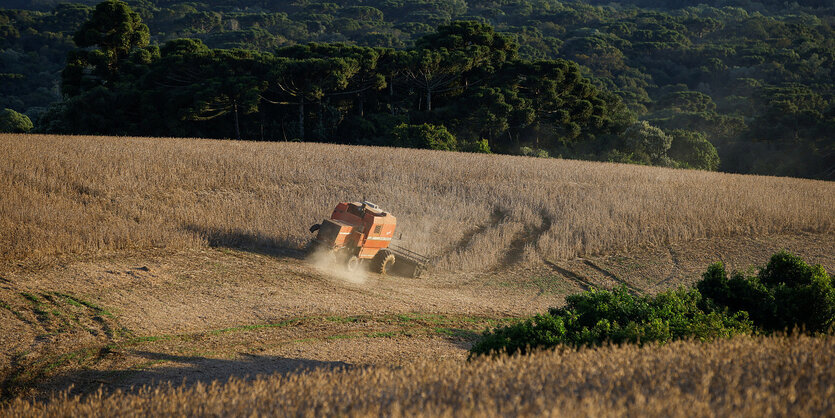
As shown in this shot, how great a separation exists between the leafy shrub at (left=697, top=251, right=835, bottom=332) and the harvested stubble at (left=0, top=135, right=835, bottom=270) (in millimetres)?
9621

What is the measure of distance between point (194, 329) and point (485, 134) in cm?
5109

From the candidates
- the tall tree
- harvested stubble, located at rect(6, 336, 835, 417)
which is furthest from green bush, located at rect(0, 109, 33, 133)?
harvested stubble, located at rect(6, 336, 835, 417)

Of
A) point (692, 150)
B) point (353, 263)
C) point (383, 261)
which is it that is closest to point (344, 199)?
point (383, 261)

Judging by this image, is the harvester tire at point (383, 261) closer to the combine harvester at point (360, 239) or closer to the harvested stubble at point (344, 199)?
the combine harvester at point (360, 239)

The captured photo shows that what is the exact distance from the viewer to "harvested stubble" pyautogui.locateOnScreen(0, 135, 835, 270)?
732 inches

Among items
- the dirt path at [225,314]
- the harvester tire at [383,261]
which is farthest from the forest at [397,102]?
the dirt path at [225,314]

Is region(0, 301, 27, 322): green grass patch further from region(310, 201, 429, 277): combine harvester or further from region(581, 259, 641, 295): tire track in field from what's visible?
region(581, 259, 641, 295): tire track in field

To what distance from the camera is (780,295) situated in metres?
11.1

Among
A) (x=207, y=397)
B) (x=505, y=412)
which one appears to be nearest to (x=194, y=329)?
(x=207, y=397)

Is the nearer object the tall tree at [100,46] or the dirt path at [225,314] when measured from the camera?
the dirt path at [225,314]

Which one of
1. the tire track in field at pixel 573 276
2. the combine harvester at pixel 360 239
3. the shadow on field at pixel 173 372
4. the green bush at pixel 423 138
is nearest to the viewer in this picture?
the shadow on field at pixel 173 372

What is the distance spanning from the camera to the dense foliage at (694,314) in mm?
9195

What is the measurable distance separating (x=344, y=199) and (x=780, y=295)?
56.5 ft

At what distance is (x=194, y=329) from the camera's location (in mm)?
12352
